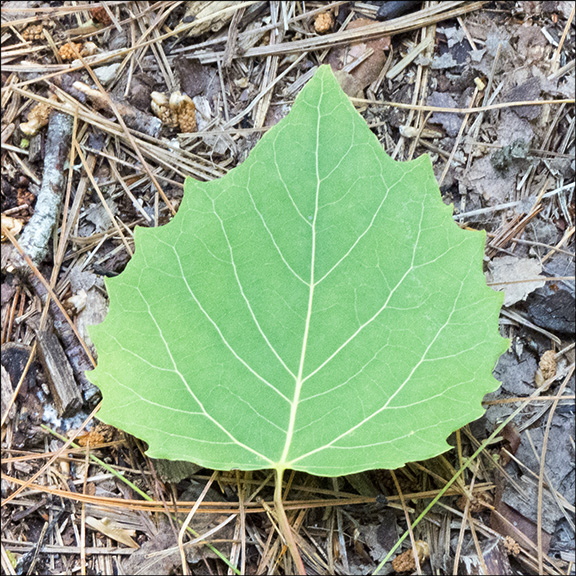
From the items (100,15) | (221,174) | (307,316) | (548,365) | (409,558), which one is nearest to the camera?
(307,316)

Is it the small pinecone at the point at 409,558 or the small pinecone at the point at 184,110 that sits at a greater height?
the small pinecone at the point at 184,110

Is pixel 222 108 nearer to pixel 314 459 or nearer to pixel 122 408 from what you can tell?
pixel 122 408

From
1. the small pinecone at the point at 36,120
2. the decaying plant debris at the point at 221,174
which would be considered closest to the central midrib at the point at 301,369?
the decaying plant debris at the point at 221,174

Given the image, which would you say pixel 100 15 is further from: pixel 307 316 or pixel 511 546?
pixel 511 546

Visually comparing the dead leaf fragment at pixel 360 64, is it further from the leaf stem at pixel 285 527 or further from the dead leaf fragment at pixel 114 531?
the dead leaf fragment at pixel 114 531

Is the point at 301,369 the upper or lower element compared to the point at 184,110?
lower

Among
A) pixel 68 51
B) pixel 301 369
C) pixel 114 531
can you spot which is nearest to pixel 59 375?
pixel 114 531

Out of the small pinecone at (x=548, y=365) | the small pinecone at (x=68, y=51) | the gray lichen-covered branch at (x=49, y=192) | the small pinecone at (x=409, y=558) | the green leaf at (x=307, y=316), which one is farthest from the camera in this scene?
the small pinecone at (x=68, y=51)
